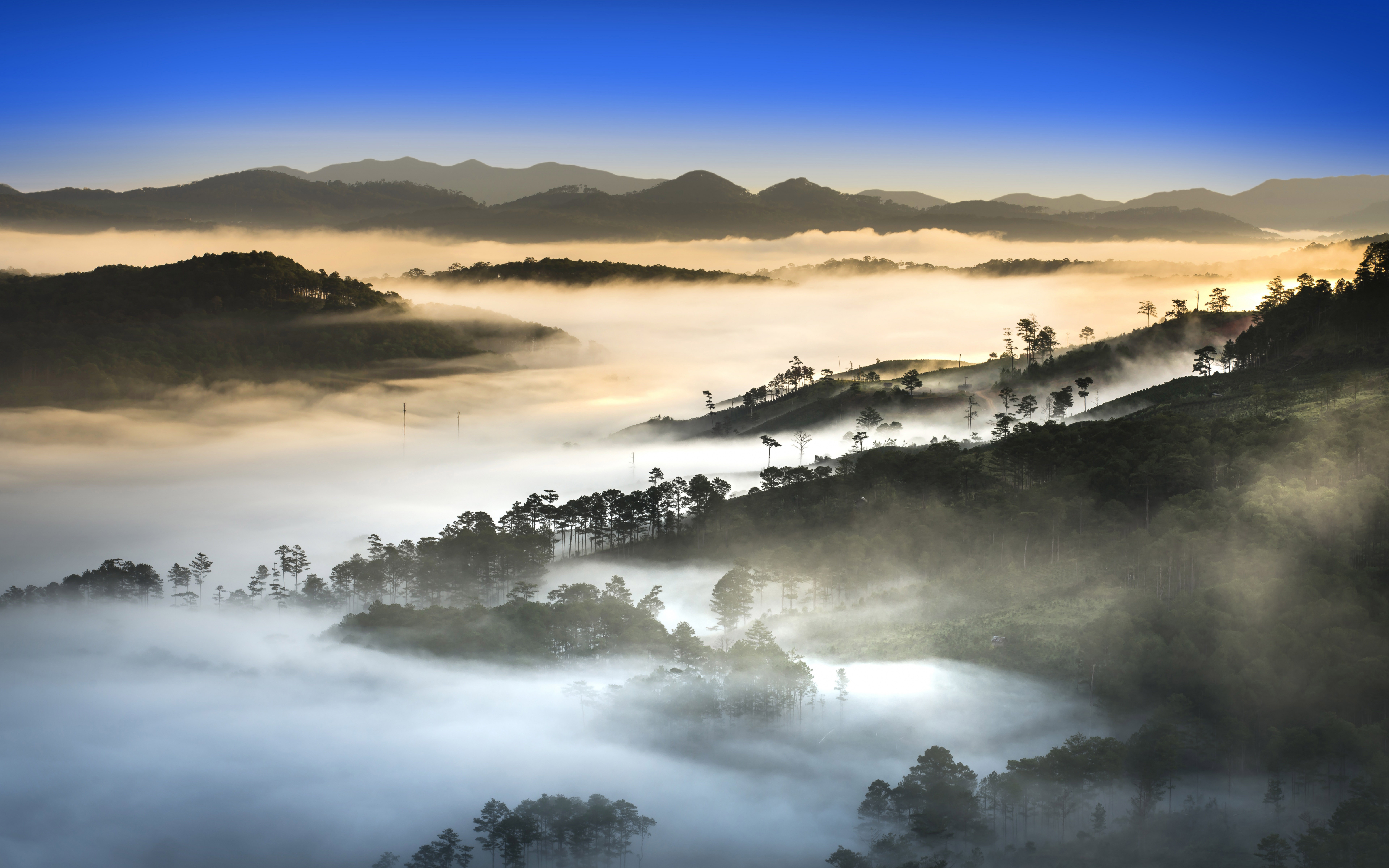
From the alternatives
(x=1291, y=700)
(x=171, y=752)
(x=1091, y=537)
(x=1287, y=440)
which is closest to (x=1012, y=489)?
(x=1091, y=537)

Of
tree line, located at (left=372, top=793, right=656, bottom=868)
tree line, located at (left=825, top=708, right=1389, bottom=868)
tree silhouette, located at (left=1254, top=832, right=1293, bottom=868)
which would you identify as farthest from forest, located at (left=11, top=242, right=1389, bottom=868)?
tree line, located at (left=372, top=793, right=656, bottom=868)

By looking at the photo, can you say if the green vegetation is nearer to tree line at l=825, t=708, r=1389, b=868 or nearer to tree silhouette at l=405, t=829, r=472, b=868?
tree line at l=825, t=708, r=1389, b=868

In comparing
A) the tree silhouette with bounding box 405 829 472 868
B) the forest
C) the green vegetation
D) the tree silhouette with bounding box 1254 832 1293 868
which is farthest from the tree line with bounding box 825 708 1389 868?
the tree silhouette with bounding box 405 829 472 868

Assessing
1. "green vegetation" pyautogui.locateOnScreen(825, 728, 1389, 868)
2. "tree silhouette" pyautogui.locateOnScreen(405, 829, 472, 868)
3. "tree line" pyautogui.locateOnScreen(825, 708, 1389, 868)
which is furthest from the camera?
"tree silhouette" pyautogui.locateOnScreen(405, 829, 472, 868)

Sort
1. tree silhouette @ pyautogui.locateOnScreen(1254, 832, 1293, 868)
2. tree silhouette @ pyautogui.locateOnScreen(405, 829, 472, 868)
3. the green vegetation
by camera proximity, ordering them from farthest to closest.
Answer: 1. tree silhouette @ pyautogui.locateOnScreen(405, 829, 472, 868)
2. the green vegetation
3. tree silhouette @ pyautogui.locateOnScreen(1254, 832, 1293, 868)

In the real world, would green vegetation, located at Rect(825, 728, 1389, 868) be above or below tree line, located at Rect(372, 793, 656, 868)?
above

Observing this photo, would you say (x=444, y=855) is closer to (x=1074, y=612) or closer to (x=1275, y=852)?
(x=1275, y=852)

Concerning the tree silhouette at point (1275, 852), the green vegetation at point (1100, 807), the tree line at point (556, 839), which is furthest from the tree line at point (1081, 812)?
the tree line at point (556, 839)

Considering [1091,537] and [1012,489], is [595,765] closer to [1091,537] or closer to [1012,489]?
[1091,537]

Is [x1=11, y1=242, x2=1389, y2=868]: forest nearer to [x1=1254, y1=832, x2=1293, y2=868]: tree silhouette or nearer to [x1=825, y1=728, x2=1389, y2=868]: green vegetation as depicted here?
[x1=825, y1=728, x2=1389, y2=868]: green vegetation

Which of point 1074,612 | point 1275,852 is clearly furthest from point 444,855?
point 1074,612

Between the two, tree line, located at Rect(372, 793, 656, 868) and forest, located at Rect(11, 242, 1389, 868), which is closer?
forest, located at Rect(11, 242, 1389, 868)
